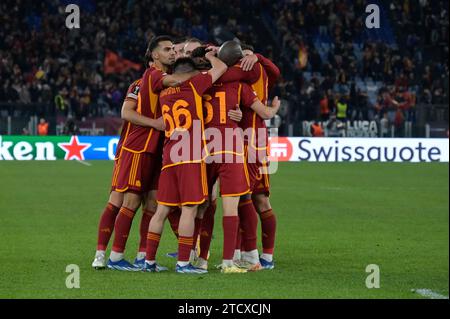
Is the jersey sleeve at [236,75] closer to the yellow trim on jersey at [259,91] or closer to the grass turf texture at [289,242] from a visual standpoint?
the yellow trim on jersey at [259,91]

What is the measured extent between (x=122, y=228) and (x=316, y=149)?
21020 millimetres

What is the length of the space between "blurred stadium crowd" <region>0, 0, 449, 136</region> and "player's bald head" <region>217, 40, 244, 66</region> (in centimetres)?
2168

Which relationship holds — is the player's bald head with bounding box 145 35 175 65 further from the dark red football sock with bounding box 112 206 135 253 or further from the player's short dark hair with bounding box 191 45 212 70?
the dark red football sock with bounding box 112 206 135 253

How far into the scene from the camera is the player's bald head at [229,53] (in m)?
8.55

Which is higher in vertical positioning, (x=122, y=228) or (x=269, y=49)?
(x=269, y=49)

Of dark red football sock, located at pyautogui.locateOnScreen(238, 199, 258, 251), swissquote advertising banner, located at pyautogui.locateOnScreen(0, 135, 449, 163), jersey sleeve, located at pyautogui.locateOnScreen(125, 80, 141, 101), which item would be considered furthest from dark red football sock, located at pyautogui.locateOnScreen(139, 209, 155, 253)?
swissquote advertising banner, located at pyautogui.locateOnScreen(0, 135, 449, 163)

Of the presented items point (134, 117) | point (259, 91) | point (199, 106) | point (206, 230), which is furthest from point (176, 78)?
point (206, 230)

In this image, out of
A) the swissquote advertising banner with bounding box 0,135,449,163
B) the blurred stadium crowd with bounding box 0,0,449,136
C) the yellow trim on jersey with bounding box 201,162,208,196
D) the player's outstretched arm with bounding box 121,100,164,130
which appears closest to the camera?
the yellow trim on jersey with bounding box 201,162,208,196

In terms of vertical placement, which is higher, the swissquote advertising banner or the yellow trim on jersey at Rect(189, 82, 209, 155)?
the yellow trim on jersey at Rect(189, 82, 209, 155)

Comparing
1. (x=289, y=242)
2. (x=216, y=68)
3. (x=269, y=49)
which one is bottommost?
(x=289, y=242)

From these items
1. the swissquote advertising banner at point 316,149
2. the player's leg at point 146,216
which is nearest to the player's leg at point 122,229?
the player's leg at point 146,216

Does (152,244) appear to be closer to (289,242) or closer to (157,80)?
(157,80)

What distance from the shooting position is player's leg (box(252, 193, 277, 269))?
9.26 metres

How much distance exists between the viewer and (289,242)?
448 inches
